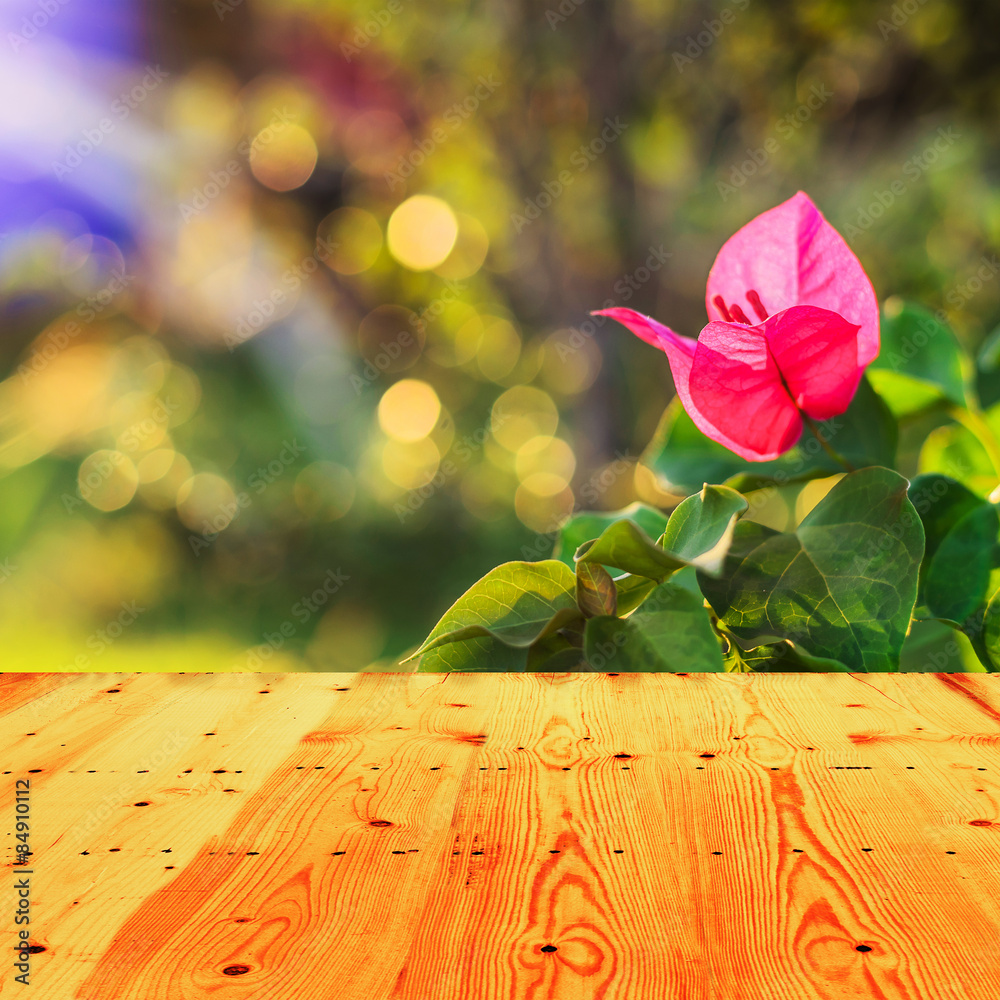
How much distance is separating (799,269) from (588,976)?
244mm

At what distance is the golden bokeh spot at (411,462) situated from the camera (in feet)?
6.56

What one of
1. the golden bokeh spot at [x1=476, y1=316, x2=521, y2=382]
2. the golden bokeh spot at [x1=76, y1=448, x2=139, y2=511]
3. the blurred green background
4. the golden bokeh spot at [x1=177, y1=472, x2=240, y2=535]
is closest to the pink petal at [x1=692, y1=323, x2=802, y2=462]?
the blurred green background

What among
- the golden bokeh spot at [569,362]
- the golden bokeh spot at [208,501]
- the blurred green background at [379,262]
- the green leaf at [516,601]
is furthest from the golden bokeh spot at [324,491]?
the green leaf at [516,601]

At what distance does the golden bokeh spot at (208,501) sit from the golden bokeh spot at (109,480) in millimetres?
112

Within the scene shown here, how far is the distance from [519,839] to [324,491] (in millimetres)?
1801

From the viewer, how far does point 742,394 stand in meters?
0.32

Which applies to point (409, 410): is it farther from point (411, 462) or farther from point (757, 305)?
point (757, 305)

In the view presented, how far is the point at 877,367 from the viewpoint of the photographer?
1.44ft

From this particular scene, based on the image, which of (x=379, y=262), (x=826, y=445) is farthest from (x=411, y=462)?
(x=826, y=445)

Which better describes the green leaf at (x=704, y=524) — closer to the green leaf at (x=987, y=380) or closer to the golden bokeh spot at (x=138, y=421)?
the green leaf at (x=987, y=380)

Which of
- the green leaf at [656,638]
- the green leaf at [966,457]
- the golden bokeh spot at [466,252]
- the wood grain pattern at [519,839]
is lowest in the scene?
the wood grain pattern at [519,839]

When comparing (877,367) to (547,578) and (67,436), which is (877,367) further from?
(67,436)

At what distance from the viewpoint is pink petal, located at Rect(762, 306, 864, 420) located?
30 cm

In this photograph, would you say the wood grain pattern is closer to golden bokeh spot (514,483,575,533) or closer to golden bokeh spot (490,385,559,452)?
golden bokeh spot (514,483,575,533)
